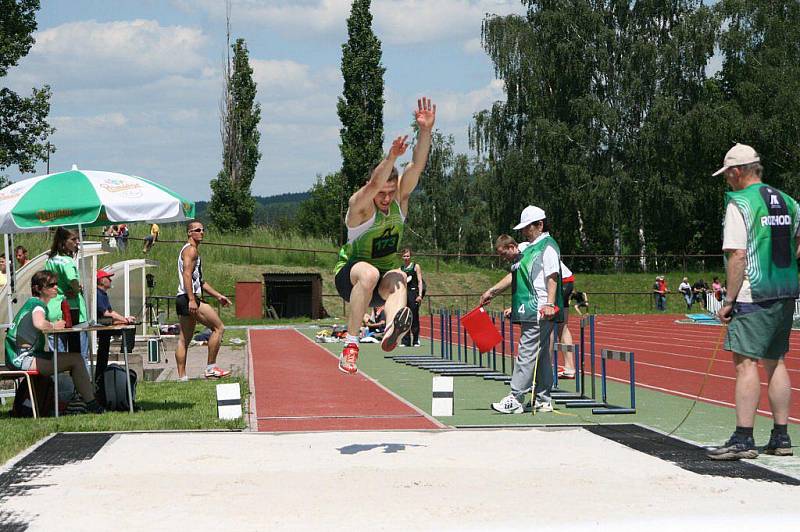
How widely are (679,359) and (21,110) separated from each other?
34.6 m

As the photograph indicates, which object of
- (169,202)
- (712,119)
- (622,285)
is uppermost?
(712,119)

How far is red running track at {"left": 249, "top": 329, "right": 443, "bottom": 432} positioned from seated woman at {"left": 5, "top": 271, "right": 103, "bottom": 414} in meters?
1.85

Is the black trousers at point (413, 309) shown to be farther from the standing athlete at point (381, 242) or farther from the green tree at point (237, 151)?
the green tree at point (237, 151)

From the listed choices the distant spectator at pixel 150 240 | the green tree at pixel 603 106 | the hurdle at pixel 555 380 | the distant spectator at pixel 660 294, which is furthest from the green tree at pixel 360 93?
the hurdle at pixel 555 380

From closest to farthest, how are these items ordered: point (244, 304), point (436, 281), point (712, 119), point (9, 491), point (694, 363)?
1. point (9, 491)
2. point (694, 363)
3. point (244, 304)
4. point (436, 281)
5. point (712, 119)

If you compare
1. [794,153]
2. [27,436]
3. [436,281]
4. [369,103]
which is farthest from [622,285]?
[27,436]

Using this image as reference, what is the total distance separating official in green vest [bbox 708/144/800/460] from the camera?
7.71 m

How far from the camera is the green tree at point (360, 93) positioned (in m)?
54.9

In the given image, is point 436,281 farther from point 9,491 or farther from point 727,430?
point 9,491

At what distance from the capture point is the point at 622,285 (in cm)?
4697

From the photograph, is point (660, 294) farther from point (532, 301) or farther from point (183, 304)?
point (532, 301)

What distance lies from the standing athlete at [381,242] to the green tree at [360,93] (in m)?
46.1

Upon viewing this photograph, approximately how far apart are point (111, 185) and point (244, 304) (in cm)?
2720

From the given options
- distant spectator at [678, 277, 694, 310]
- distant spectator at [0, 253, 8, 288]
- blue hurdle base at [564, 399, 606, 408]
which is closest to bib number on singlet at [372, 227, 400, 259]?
blue hurdle base at [564, 399, 606, 408]
